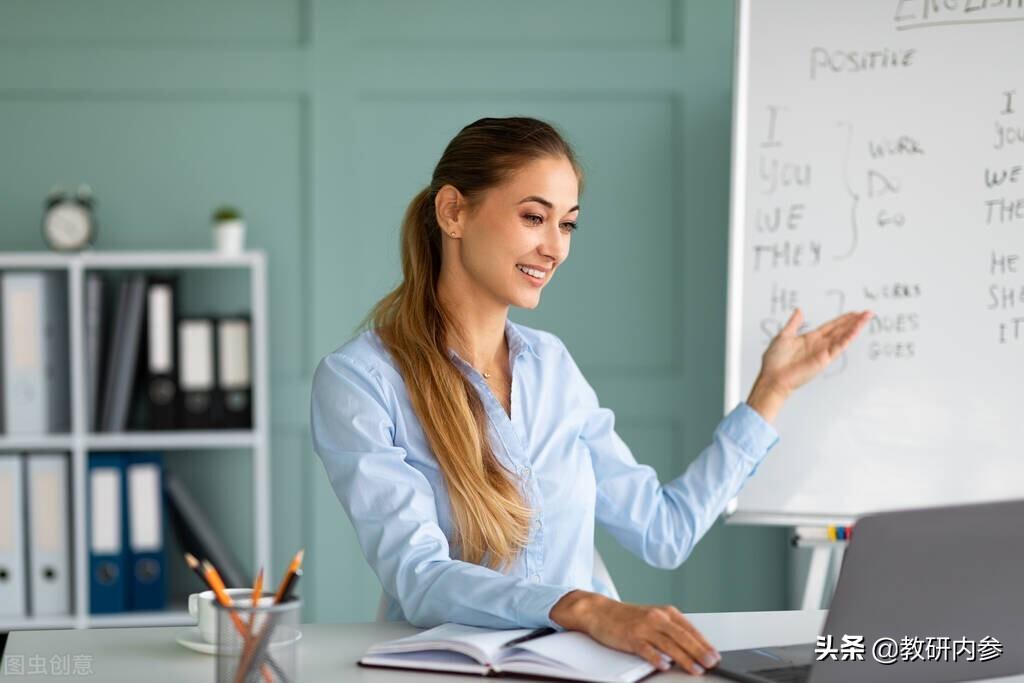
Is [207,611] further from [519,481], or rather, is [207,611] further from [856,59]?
[856,59]

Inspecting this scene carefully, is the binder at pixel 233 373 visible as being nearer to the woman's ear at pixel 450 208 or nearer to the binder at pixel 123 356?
the binder at pixel 123 356

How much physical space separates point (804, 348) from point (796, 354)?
0.03 meters

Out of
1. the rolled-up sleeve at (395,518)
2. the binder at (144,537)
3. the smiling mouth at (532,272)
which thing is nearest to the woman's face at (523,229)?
the smiling mouth at (532,272)

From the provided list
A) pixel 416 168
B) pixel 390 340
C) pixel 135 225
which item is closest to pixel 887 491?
pixel 390 340

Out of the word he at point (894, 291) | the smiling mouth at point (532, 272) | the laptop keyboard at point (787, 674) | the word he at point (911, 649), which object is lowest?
the laptop keyboard at point (787, 674)

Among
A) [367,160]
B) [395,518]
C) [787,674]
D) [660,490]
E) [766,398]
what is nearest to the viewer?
[787,674]

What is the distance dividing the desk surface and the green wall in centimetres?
169

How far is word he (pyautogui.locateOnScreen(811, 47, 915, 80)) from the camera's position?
2.44 meters

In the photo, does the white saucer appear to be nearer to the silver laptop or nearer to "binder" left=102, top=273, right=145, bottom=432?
the silver laptop

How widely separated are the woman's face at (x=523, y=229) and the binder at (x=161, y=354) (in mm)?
1440

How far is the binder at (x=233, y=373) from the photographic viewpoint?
2947mm

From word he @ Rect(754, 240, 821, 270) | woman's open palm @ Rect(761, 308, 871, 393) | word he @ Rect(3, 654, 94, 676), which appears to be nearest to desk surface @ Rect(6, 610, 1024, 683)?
word he @ Rect(3, 654, 94, 676)

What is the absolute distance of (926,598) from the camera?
107 centimetres

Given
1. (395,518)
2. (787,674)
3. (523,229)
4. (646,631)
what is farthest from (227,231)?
(787,674)
